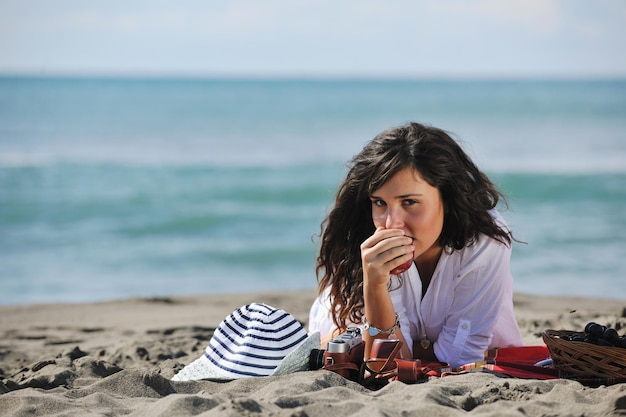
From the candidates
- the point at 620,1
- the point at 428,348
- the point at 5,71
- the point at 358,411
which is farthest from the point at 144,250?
the point at 5,71

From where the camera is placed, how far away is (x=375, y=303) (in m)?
4.25

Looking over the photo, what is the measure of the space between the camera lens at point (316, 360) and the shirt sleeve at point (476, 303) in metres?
0.67

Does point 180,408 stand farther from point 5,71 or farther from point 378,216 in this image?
point 5,71

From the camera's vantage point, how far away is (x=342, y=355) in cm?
409

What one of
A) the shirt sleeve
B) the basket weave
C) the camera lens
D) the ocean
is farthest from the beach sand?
the ocean

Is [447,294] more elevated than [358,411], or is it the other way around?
[447,294]

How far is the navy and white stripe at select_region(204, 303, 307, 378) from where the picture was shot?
165 inches

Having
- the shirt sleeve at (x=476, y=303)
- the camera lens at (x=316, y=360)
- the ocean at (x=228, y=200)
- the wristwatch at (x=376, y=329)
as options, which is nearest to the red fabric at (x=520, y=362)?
the shirt sleeve at (x=476, y=303)

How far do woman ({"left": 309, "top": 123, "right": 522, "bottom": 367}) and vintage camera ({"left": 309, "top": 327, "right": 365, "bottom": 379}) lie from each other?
129 mm

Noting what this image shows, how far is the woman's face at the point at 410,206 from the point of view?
4.21 m

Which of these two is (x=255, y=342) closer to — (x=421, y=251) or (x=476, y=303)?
(x=421, y=251)

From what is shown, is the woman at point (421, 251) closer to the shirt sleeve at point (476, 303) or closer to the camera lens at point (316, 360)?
the shirt sleeve at point (476, 303)

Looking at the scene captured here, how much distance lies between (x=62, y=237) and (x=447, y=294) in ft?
30.6

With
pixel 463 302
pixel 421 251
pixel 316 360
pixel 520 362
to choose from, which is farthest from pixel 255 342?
pixel 520 362
